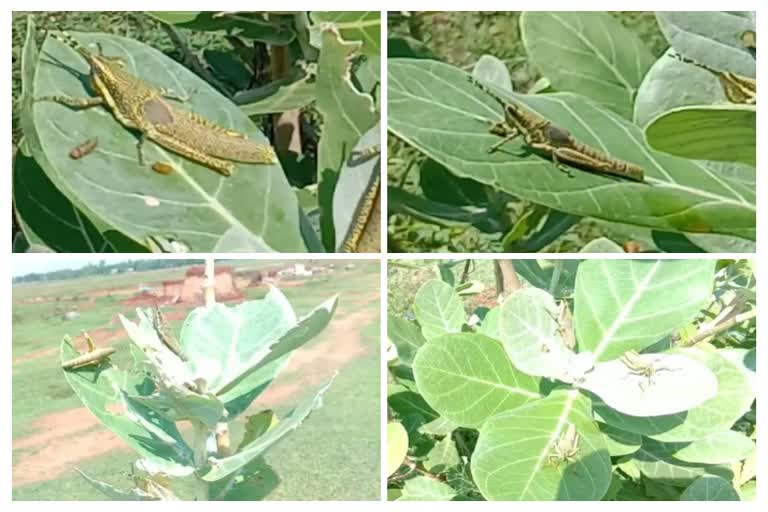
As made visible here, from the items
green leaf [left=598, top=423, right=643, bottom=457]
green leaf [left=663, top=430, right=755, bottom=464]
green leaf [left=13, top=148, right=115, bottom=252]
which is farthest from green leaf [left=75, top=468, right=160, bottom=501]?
green leaf [left=663, top=430, right=755, bottom=464]

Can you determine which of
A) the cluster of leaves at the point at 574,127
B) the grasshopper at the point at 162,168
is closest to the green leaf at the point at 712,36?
the cluster of leaves at the point at 574,127

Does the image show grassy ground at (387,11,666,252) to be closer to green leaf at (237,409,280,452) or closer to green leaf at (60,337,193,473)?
green leaf at (237,409,280,452)

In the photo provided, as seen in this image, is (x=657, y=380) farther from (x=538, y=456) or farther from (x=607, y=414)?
(x=538, y=456)

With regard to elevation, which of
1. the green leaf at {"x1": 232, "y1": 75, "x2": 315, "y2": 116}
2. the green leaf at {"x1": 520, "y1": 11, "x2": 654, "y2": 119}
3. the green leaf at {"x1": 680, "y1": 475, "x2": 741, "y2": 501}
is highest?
the green leaf at {"x1": 520, "y1": 11, "x2": 654, "y2": 119}

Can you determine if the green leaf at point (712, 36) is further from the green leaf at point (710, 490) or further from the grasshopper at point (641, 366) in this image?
the green leaf at point (710, 490)

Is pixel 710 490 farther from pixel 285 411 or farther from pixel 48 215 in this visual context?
pixel 48 215
